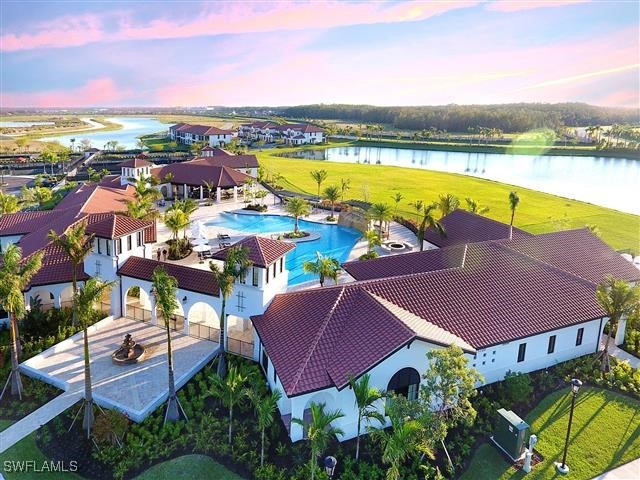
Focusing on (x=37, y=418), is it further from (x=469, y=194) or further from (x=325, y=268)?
(x=469, y=194)

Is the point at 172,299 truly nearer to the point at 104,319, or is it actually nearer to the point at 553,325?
the point at 104,319

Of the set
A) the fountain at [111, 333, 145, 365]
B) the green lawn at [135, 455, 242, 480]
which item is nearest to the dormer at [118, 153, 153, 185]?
the fountain at [111, 333, 145, 365]

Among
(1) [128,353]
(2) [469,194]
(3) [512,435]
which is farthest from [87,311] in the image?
(2) [469,194]

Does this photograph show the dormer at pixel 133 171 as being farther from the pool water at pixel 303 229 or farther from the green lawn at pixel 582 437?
the green lawn at pixel 582 437

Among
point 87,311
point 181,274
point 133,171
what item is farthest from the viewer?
point 133,171

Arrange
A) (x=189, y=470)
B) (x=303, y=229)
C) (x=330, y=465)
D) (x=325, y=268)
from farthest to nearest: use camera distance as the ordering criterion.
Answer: (x=303, y=229)
(x=325, y=268)
(x=189, y=470)
(x=330, y=465)

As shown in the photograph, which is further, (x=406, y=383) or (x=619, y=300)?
(x=619, y=300)

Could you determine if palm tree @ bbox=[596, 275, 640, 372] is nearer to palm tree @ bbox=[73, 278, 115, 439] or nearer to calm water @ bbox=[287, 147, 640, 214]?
palm tree @ bbox=[73, 278, 115, 439]
